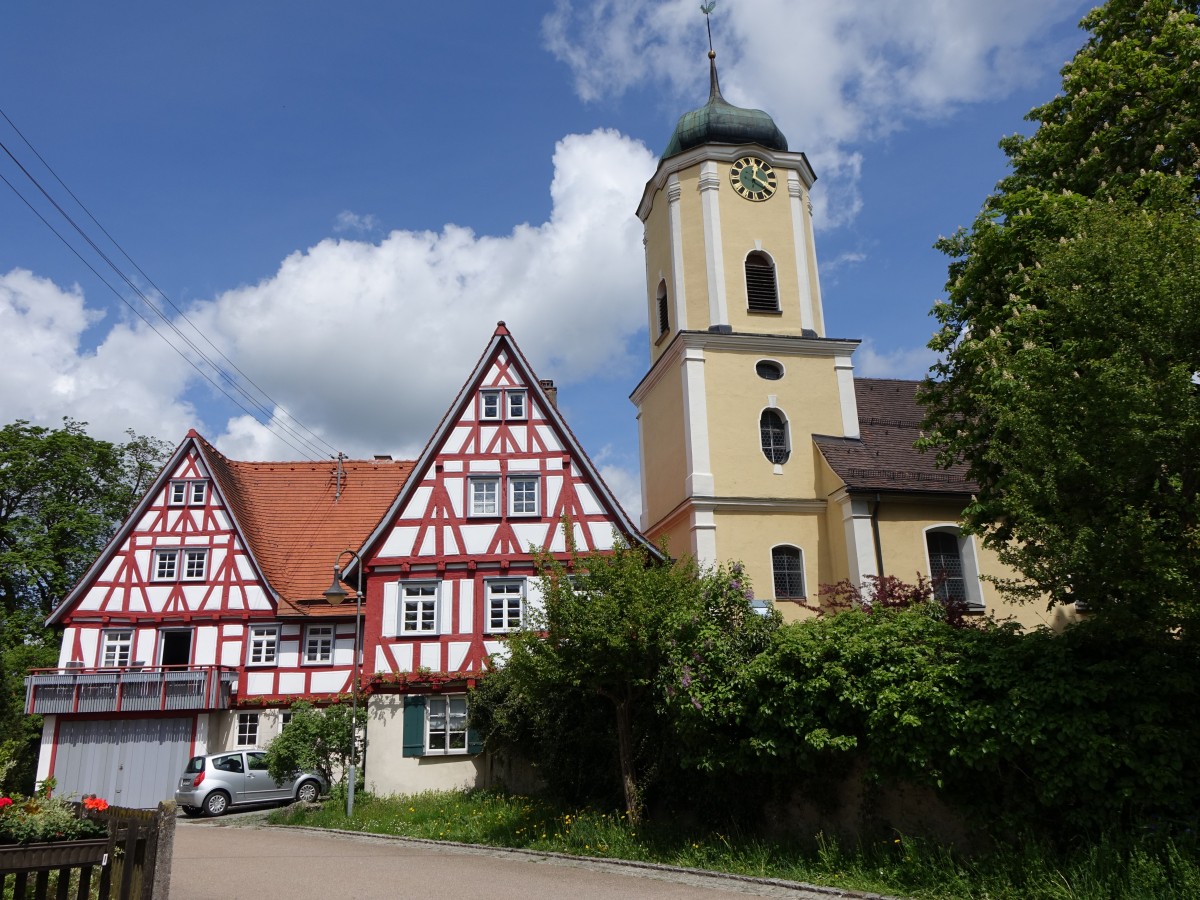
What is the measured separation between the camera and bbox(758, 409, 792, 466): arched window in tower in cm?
2725

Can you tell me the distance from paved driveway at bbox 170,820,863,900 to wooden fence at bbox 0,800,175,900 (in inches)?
165

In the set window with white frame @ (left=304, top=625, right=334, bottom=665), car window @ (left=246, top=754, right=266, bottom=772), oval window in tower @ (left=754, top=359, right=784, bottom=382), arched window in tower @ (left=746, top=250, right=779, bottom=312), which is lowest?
car window @ (left=246, top=754, right=266, bottom=772)

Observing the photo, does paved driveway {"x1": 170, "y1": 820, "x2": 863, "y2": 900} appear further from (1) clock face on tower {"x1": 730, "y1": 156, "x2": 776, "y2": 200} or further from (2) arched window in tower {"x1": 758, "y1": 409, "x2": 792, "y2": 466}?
(1) clock face on tower {"x1": 730, "y1": 156, "x2": 776, "y2": 200}

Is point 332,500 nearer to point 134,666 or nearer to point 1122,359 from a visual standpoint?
point 134,666

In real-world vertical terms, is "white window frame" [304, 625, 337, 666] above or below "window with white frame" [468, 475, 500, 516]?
below

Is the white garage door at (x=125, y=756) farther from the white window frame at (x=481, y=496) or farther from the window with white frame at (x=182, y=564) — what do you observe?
the white window frame at (x=481, y=496)

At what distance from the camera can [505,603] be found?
2366cm

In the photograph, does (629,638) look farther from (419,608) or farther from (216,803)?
(216,803)

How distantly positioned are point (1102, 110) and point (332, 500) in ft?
80.2

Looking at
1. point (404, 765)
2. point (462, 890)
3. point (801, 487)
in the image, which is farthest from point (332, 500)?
point (462, 890)

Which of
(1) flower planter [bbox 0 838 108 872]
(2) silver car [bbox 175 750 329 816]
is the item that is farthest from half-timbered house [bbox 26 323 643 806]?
(1) flower planter [bbox 0 838 108 872]

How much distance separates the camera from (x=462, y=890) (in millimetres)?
11266

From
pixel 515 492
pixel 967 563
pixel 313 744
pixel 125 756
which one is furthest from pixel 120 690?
pixel 967 563

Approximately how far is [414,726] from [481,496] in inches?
229
